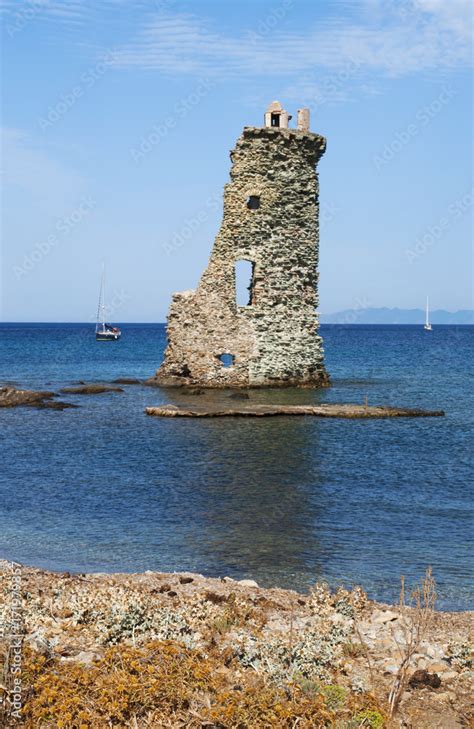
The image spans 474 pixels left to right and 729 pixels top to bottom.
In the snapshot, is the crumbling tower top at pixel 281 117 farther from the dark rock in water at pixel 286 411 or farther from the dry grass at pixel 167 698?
the dry grass at pixel 167 698

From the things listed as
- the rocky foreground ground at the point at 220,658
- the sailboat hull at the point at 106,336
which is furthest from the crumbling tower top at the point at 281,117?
the sailboat hull at the point at 106,336

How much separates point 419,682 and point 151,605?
2.83 meters

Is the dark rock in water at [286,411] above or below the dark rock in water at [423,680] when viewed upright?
above

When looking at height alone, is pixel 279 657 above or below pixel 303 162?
below

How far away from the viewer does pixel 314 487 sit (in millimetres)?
16672

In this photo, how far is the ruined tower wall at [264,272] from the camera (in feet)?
110

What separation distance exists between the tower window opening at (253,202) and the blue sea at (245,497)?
9935 mm

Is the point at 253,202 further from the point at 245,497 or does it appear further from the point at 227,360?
the point at 227,360

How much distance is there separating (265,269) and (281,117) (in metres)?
6.12

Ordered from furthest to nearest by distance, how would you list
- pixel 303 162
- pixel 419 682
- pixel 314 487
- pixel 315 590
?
pixel 303 162, pixel 314 487, pixel 315 590, pixel 419 682

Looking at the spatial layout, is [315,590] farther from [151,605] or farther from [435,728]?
[435,728]

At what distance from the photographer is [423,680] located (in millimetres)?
7059

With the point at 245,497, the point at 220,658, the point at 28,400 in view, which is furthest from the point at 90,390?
the point at 220,658

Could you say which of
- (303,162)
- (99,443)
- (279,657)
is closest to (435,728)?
(279,657)
